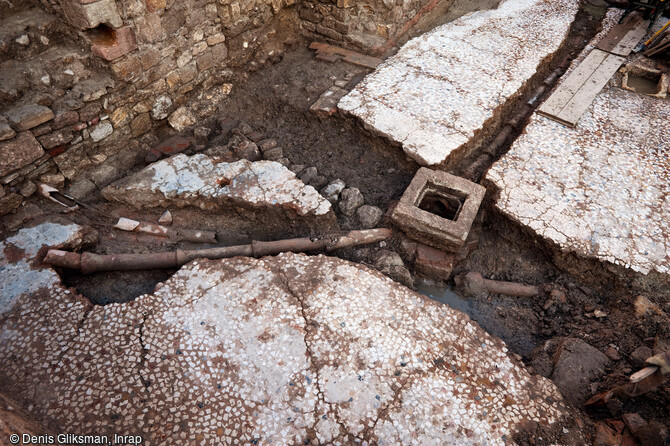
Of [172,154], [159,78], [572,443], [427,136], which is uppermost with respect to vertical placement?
[159,78]

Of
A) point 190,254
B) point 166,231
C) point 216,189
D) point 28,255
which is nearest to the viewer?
point 28,255

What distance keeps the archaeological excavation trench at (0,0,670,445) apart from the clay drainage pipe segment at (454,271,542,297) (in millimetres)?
13

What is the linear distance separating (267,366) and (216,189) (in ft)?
5.81

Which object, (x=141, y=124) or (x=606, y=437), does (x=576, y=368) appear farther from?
(x=141, y=124)

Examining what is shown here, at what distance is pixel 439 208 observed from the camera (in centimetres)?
387

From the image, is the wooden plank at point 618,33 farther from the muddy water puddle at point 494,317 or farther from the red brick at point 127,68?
the red brick at point 127,68

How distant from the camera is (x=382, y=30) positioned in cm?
545

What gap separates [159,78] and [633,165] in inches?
192

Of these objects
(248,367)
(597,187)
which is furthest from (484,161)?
(248,367)

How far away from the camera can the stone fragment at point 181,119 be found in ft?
14.6

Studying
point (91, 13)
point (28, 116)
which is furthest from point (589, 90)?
point (28, 116)

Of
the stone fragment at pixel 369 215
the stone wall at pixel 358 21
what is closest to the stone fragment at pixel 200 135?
the stone fragment at pixel 369 215

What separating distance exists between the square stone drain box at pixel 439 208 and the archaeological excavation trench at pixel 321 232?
0.08ft

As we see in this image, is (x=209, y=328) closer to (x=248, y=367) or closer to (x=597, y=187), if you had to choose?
(x=248, y=367)
